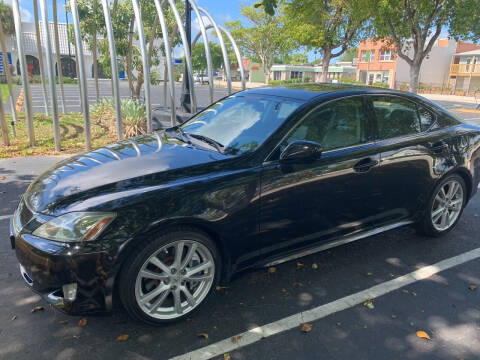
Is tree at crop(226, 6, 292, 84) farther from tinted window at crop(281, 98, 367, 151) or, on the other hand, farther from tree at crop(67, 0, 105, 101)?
tinted window at crop(281, 98, 367, 151)

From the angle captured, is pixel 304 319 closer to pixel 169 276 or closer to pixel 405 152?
pixel 169 276

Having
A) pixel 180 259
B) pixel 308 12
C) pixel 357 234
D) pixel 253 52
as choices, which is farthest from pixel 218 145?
pixel 253 52

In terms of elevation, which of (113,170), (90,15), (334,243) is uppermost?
(90,15)

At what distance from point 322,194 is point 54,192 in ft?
6.89

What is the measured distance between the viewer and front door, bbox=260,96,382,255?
3006 mm

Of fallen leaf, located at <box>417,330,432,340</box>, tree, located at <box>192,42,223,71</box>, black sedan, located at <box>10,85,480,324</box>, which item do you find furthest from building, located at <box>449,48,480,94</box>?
fallen leaf, located at <box>417,330,432,340</box>

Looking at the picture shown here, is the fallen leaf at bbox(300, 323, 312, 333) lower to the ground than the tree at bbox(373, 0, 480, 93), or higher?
lower

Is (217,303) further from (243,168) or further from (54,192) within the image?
(54,192)

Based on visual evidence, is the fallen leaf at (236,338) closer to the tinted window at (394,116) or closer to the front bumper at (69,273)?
the front bumper at (69,273)

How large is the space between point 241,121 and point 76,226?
1765mm

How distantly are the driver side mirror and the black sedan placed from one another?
1 centimetres

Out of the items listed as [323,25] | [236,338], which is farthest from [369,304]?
[323,25]

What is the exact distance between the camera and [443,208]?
14.0ft

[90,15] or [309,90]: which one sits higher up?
[90,15]
